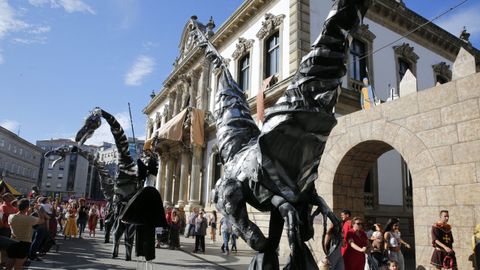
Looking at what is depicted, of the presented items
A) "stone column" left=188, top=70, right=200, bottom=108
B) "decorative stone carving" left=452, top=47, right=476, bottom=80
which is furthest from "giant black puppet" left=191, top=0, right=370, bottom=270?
"stone column" left=188, top=70, right=200, bottom=108

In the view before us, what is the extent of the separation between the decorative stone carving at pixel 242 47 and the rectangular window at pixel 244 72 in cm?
28

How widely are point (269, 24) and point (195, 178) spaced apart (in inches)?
357

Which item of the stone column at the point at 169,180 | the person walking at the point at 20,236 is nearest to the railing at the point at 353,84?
the person walking at the point at 20,236

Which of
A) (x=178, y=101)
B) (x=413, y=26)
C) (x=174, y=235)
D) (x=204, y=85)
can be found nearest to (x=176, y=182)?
(x=178, y=101)

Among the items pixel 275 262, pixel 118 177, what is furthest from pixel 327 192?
pixel 275 262

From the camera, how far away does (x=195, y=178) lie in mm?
19281

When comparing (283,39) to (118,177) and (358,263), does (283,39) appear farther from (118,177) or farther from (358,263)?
(358,263)

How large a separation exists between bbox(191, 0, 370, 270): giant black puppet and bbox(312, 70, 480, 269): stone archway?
4.35 meters

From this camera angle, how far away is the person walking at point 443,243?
5.90 meters

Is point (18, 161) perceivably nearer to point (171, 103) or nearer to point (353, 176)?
point (171, 103)

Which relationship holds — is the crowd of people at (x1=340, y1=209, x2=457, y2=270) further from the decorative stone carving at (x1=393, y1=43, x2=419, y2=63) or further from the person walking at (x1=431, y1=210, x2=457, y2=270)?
the decorative stone carving at (x1=393, y1=43, x2=419, y2=63)

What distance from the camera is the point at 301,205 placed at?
2.97 meters

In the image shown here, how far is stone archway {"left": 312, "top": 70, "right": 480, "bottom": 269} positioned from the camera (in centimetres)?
605

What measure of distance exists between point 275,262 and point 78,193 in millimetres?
85580
